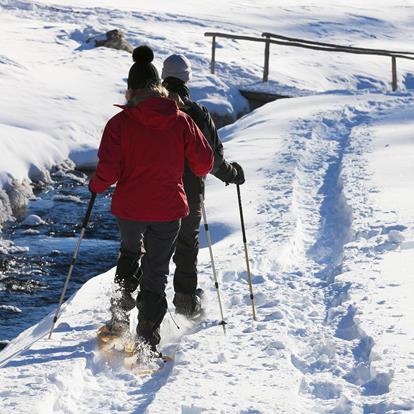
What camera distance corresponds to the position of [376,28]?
38.0m

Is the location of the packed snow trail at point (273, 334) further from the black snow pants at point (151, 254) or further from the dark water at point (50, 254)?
the dark water at point (50, 254)

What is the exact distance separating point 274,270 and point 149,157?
2.43 meters

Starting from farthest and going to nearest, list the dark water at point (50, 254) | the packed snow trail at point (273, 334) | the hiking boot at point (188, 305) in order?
the dark water at point (50, 254) → the hiking boot at point (188, 305) → the packed snow trail at point (273, 334)

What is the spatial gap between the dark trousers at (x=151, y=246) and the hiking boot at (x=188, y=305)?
2.27 feet

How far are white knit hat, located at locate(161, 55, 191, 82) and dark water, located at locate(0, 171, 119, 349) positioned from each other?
121 inches

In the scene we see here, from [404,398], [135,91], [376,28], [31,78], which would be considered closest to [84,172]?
[31,78]

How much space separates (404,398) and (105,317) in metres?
2.41

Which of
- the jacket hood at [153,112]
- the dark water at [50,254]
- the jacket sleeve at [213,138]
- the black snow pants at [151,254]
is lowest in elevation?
the dark water at [50,254]

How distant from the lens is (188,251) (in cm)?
617

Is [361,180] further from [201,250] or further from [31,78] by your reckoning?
[31,78]

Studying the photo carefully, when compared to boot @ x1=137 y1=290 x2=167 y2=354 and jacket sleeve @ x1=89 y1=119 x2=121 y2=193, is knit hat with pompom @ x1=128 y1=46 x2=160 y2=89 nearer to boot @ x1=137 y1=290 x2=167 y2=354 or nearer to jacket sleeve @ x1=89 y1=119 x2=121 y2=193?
jacket sleeve @ x1=89 y1=119 x2=121 y2=193

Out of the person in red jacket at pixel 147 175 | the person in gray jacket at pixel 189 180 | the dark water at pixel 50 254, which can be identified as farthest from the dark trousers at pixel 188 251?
the dark water at pixel 50 254

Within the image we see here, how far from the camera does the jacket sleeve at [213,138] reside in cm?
578

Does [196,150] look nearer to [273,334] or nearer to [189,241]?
[189,241]
